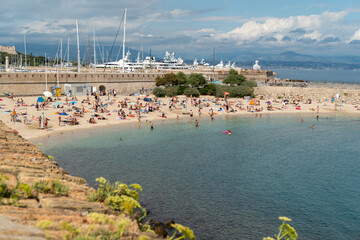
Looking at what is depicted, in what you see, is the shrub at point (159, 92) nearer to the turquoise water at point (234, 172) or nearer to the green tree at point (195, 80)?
the green tree at point (195, 80)

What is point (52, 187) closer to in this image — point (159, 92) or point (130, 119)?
point (130, 119)

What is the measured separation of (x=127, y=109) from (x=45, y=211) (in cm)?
3779

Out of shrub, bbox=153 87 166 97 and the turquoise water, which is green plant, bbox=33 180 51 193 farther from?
shrub, bbox=153 87 166 97

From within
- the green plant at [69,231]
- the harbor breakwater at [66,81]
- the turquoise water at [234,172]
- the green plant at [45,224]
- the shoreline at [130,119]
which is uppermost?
the harbor breakwater at [66,81]

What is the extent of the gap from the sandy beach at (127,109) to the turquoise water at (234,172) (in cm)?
325

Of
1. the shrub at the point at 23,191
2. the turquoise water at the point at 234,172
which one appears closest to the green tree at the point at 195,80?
the turquoise water at the point at 234,172

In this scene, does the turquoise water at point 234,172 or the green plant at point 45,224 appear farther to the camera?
the turquoise water at point 234,172

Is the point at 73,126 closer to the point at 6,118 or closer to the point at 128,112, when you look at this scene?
the point at 6,118

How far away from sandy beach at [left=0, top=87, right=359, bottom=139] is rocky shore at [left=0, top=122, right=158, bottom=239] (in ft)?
69.9

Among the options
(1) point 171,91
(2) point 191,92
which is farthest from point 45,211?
(2) point 191,92

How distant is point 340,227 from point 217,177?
8107mm

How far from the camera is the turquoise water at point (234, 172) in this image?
51.3 feet

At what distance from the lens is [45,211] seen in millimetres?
6988

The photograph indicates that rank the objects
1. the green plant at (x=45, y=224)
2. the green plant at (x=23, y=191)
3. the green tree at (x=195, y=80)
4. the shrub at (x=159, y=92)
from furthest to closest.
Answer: the green tree at (x=195, y=80) → the shrub at (x=159, y=92) → the green plant at (x=23, y=191) → the green plant at (x=45, y=224)
